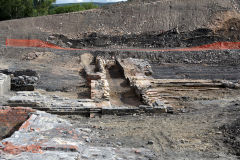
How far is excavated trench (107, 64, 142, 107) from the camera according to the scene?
10771 mm

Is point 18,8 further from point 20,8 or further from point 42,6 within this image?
point 42,6

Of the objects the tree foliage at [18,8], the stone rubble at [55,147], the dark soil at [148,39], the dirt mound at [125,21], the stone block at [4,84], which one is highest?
the tree foliage at [18,8]

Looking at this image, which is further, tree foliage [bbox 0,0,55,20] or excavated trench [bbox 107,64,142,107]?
tree foliage [bbox 0,0,55,20]

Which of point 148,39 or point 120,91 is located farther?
point 148,39

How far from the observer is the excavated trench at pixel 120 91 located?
10771 millimetres

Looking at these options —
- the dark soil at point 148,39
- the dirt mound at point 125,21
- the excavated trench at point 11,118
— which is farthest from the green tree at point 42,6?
the excavated trench at point 11,118

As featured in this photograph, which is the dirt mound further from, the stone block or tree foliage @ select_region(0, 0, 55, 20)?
the stone block

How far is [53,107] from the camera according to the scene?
8844 mm

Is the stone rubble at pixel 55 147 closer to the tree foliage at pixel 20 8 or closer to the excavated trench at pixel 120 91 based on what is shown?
the excavated trench at pixel 120 91

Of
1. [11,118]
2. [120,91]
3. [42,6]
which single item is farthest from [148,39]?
[42,6]

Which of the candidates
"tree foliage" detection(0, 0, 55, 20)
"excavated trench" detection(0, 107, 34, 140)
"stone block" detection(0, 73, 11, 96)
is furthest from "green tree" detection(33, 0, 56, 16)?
"excavated trench" detection(0, 107, 34, 140)

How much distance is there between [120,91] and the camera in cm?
1243

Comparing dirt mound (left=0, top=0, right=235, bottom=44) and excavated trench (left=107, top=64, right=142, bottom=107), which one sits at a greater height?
dirt mound (left=0, top=0, right=235, bottom=44)

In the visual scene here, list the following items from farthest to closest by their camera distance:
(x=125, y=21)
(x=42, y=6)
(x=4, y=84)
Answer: (x=42, y=6)
(x=125, y=21)
(x=4, y=84)
